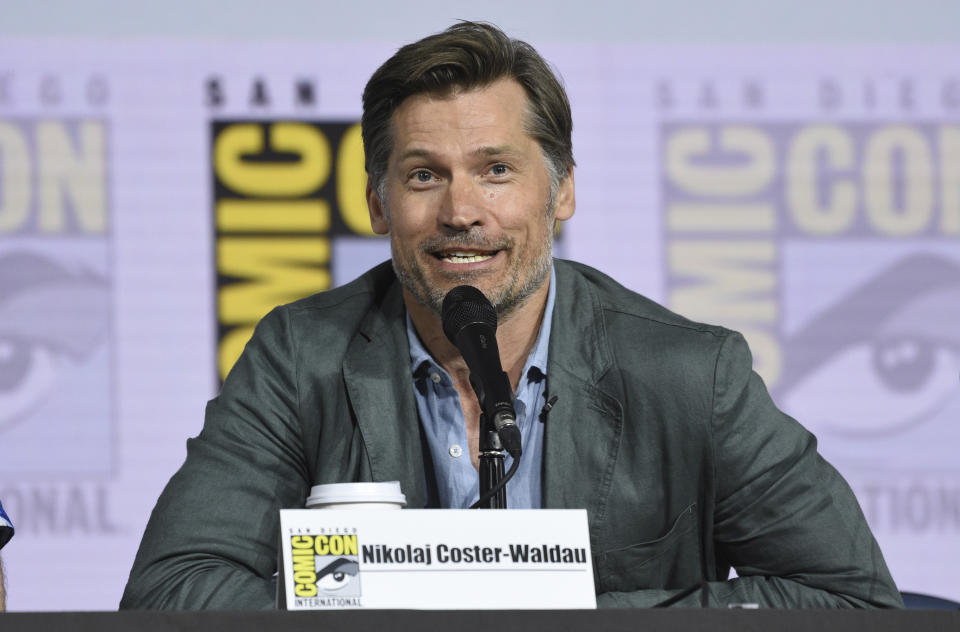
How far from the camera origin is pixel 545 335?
2.35 meters

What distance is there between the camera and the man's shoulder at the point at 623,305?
233cm

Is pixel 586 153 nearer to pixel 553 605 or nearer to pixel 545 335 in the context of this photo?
pixel 545 335

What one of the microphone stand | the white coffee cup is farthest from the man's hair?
the white coffee cup

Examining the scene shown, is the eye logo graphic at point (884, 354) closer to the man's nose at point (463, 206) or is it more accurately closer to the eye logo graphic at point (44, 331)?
Answer: the man's nose at point (463, 206)

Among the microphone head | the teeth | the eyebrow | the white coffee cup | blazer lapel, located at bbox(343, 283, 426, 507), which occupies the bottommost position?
the white coffee cup

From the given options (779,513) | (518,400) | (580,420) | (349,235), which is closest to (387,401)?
(518,400)

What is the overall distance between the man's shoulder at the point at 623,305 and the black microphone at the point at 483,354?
605 millimetres

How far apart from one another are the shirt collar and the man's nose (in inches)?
Answer: 9.8

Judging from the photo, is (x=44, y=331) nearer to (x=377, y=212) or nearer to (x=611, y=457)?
(x=377, y=212)

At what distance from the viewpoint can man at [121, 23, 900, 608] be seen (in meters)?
2.11

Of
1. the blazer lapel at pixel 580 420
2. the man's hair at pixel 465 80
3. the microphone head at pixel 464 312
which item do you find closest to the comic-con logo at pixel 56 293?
the man's hair at pixel 465 80

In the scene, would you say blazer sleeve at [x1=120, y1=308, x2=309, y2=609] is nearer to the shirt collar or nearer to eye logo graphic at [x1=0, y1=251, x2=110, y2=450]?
the shirt collar

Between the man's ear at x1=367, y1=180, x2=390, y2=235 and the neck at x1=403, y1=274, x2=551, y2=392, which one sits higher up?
the man's ear at x1=367, y1=180, x2=390, y2=235

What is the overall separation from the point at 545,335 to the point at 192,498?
722mm
